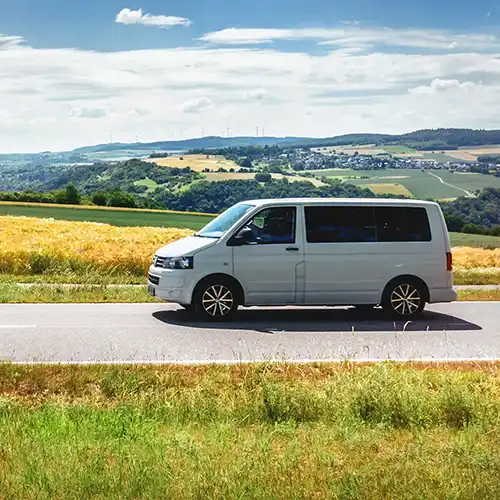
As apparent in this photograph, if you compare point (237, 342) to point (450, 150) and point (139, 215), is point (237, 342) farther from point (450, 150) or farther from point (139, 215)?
point (450, 150)

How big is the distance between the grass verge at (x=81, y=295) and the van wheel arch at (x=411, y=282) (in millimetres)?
3915

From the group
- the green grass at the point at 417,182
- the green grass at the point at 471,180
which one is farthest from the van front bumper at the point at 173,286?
the green grass at the point at 471,180

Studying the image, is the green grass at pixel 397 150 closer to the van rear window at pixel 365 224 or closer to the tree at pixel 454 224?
the tree at pixel 454 224

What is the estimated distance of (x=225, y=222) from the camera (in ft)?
51.3

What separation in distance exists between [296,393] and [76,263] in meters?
18.5

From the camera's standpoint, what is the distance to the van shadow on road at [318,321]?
1474cm

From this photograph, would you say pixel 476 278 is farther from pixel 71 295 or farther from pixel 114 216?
pixel 114 216

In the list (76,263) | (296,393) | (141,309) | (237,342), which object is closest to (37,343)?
(237,342)

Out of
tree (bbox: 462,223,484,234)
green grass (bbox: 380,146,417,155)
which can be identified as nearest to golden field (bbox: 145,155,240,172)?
green grass (bbox: 380,146,417,155)

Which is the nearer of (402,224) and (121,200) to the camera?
(402,224)

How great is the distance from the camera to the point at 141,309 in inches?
679

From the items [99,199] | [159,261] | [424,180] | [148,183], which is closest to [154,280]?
[159,261]

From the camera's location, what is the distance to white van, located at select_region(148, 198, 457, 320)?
15.1m

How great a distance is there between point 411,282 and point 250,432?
820cm
